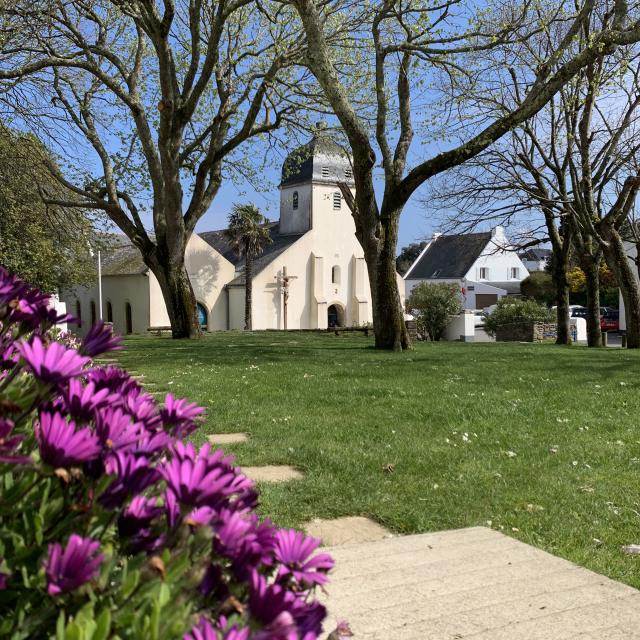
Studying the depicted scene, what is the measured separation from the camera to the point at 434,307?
125ft

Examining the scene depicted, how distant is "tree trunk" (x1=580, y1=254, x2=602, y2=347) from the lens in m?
24.9

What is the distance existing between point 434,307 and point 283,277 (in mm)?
19587

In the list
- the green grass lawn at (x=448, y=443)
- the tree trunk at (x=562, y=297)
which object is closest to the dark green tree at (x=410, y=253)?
the tree trunk at (x=562, y=297)

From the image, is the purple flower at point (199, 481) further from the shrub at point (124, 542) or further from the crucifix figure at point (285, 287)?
the crucifix figure at point (285, 287)

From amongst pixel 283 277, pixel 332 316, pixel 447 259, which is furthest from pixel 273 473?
pixel 447 259

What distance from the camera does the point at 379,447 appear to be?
6090mm

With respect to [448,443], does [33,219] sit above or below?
above

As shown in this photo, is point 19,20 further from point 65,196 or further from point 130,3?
point 65,196

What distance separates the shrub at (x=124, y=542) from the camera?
985 millimetres

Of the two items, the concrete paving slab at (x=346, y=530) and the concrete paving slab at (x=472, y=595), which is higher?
the concrete paving slab at (x=472, y=595)

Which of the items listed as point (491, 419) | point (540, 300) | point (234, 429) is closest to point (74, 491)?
point (234, 429)

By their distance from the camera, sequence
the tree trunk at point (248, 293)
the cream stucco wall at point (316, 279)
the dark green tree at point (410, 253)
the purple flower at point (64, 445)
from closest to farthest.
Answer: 1. the purple flower at point (64, 445)
2. the tree trunk at point (248, 293)
3. the cream stucco wall at point (316, 279)
4. the dark green tree at point (410, 253)

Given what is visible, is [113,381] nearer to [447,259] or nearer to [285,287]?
[285,287]

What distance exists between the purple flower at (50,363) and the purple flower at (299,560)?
482 millimetres
